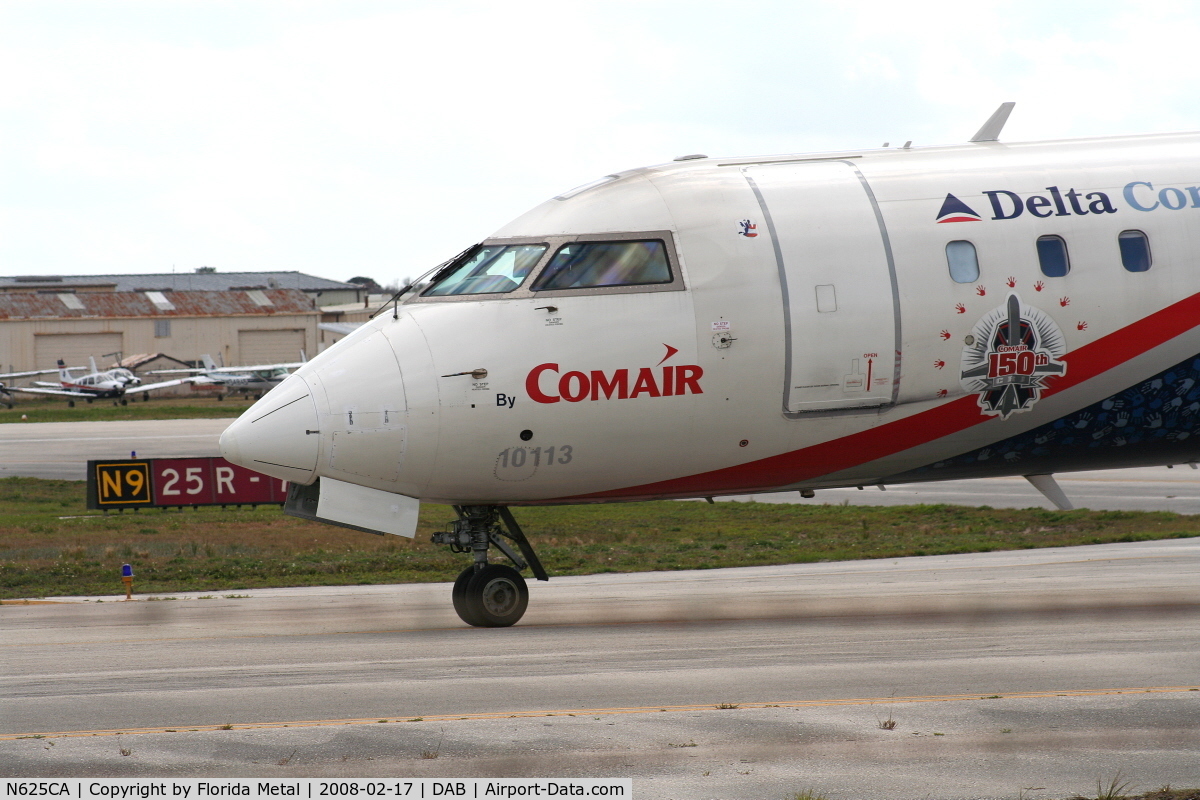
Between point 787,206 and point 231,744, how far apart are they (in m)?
8.02

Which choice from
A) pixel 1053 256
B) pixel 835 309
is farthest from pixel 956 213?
pixel 835 309

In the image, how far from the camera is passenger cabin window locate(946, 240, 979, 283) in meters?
13.3

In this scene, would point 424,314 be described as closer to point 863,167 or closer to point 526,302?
point 526,302

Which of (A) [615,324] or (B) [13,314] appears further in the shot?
(B) [13,314]

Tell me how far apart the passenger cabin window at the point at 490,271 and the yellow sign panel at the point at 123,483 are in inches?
874

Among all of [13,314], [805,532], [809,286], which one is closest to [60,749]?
[809,286]

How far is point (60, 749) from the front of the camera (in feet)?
26.8

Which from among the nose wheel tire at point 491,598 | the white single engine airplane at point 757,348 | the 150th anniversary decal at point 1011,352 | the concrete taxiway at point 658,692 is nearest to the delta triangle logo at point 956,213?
the white single engine airplane at point 757,348

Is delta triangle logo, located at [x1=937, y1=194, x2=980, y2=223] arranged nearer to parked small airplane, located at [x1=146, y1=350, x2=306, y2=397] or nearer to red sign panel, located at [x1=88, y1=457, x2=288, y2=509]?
red sign panel, located at [x1=88, y1=457, x2=288, y2=509]

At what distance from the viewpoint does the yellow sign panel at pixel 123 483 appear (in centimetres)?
3241

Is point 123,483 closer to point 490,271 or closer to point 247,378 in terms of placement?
point 490,271

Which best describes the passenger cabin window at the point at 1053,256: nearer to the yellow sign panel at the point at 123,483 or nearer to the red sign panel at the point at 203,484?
the red sign panel at the point at 203,484

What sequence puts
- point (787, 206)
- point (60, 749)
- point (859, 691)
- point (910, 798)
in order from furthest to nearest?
point (787, 206) → point (859, 691) → point (60, 749) → point (910, 798)

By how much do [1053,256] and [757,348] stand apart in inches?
135
